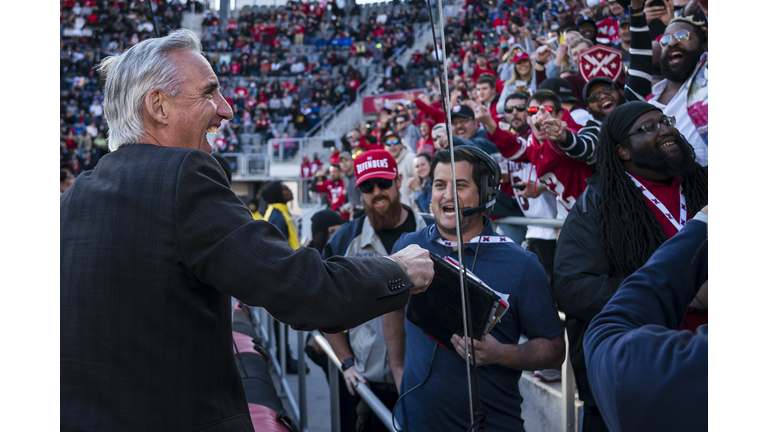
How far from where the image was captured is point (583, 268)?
213 centimetres

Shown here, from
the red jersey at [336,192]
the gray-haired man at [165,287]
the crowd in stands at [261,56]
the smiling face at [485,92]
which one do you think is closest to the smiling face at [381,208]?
the gray-haired man at [165,287]

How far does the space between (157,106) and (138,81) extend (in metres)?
0.07

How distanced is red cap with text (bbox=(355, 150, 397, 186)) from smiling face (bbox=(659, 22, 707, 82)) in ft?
4.84

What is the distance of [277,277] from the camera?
1237mm

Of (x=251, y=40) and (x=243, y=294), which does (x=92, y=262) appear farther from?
(x=251, y=40)

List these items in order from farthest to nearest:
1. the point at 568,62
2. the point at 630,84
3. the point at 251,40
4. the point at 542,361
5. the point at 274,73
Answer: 1. the point at 251,40
2. the point at 274,73
3. the point at 568,62
4. the point at 630,84
5. the point at 542,361

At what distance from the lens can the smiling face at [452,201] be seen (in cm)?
221

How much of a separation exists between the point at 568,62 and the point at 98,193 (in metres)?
5.59

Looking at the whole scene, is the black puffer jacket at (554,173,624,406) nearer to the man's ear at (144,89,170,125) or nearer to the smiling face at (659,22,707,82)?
the smiling face at (659,22,707,82)

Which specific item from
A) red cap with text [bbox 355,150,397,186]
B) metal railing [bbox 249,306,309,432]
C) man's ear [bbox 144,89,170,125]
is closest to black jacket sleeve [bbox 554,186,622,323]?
metal railing [bbox 249,306,309,432]

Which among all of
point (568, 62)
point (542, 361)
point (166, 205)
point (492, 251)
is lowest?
point (542, 361)

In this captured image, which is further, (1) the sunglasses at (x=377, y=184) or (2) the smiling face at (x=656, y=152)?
(1) the sunglasses at (x=377, y=184)

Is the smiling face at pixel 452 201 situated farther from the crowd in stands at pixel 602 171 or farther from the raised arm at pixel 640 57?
the raised arm at pixel 640 57

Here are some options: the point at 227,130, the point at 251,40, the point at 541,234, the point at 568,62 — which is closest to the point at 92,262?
the point at 541,234
